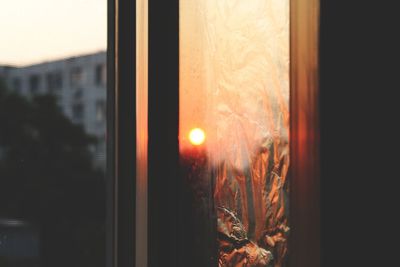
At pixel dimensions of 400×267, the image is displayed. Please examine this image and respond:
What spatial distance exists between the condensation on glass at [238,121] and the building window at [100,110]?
0.20 m

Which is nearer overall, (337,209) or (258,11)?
(337,209)

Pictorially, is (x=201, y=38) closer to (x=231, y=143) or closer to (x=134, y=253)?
(x=231, y=143)

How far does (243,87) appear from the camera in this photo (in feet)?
3.23

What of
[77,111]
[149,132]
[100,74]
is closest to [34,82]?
[77,111]

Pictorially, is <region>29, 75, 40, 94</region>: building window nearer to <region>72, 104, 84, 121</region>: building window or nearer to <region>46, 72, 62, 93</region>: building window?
<region>46, 72, 62, 93</region>: building window

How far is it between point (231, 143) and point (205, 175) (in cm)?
11

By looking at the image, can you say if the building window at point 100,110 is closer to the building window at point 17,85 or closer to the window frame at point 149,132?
the window frame at point 149,132

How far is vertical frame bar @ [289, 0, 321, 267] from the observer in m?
0.69

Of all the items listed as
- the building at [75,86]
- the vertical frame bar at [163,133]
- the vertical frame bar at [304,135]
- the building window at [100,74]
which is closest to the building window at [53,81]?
the building at [75,86]

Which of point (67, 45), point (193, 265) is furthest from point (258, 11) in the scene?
point (67, 45)

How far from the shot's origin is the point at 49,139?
1617mm

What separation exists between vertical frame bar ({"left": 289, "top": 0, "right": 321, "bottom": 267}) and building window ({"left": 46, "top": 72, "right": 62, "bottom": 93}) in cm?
94

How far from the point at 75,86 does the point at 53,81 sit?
80 mm

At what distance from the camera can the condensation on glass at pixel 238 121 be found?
0.87 m
